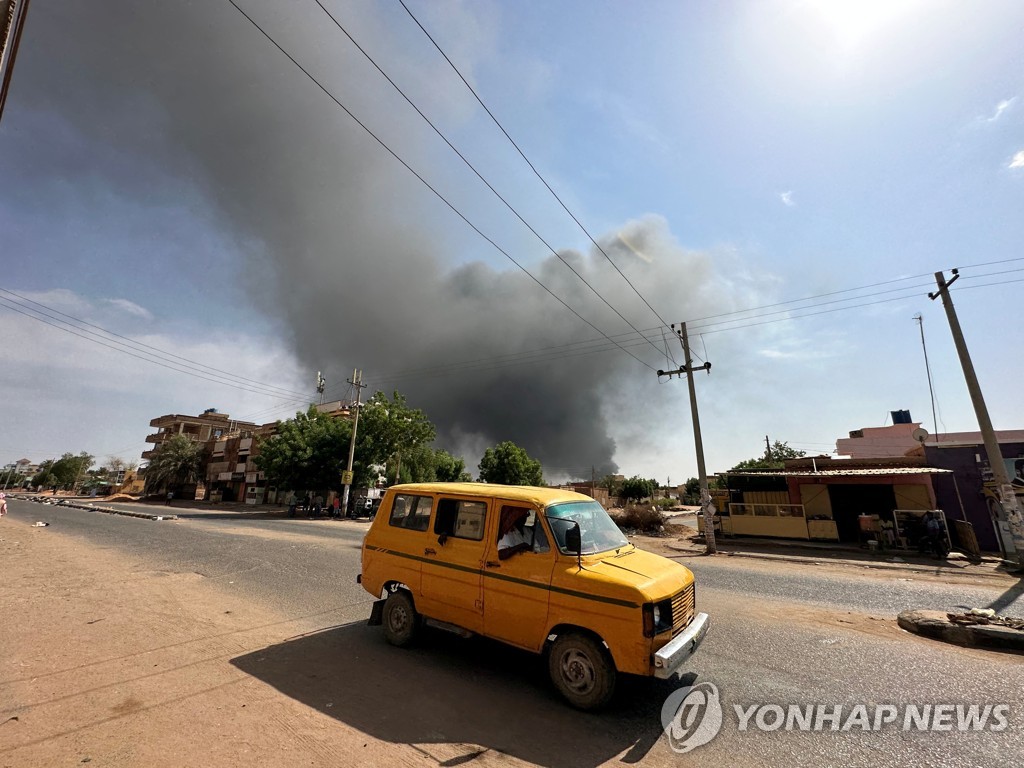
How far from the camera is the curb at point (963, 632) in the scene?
588 cm

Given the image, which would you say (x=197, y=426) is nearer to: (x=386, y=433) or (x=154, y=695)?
(x=386, y=433)

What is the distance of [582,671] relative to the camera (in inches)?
161

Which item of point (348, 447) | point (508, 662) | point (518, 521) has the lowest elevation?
point (508, 662)

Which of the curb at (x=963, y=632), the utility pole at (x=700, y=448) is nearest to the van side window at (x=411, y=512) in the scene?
the curb at (x=963, y=632)

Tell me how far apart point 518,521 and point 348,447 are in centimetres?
3375

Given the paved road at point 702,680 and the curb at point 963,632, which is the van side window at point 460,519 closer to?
the paved road at point 702,680

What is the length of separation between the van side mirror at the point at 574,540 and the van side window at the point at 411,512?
2.03 metres

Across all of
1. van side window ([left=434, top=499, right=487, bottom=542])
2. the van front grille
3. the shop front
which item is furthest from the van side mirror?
the shop front

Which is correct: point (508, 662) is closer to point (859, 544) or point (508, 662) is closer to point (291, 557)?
point (291, 557)

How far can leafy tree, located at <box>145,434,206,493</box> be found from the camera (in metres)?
57.3

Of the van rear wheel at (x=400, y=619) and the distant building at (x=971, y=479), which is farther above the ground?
the distant building at (x=971, y=479)

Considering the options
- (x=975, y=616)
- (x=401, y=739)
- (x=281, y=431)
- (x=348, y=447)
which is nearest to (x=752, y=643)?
(x=975, y=616)

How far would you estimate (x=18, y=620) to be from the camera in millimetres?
6387

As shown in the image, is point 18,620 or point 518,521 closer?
point 518,521
